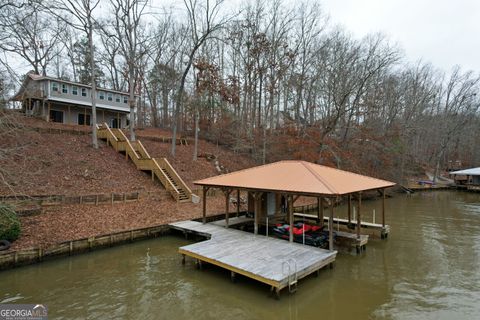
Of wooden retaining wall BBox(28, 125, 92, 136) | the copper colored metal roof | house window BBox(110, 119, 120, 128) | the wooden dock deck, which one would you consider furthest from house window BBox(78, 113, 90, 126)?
the wooden dock deck

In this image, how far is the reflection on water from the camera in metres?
6.48

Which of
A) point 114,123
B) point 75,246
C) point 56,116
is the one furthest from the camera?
point 114,123

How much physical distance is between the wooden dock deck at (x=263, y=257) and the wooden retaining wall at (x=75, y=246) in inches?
109

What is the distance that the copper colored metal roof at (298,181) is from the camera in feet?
32.1

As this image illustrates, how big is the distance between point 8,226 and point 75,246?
6.77 ft

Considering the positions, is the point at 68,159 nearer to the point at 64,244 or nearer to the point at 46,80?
the point at 64,244

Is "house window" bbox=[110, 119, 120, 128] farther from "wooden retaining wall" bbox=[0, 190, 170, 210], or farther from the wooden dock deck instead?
the wooden dock deck

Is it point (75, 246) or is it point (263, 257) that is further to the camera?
point (75, 246)

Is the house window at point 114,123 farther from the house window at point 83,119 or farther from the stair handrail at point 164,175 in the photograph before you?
the stair handrail at point 164,175

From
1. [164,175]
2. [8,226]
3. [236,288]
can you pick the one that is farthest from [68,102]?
[236,288]

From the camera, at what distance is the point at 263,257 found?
852cm

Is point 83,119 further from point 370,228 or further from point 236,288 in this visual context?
point 370,228

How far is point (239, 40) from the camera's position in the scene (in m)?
26.5

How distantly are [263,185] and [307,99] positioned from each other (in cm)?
2004
